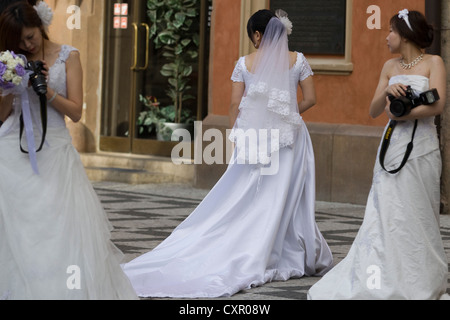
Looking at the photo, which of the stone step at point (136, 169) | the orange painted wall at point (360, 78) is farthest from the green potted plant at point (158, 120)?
the orange painted wall at point (360, 78)

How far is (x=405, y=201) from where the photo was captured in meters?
6.56

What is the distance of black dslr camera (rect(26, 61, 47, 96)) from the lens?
5.72m

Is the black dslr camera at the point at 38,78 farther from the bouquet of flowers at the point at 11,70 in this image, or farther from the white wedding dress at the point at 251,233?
the white wedding dress at the point at 251,233

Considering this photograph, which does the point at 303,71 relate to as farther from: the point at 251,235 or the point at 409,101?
the point at 409,101

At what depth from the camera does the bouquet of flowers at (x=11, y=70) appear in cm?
568

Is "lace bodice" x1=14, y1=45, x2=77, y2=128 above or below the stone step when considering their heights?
above

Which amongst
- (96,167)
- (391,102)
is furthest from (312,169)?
(96,167)

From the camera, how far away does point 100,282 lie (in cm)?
576

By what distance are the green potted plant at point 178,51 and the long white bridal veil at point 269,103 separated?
7261 millimetres

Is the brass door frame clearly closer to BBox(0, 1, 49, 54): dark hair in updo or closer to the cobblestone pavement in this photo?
the cobblestone pavement

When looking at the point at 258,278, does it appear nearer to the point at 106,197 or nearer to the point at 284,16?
the point at 284,16

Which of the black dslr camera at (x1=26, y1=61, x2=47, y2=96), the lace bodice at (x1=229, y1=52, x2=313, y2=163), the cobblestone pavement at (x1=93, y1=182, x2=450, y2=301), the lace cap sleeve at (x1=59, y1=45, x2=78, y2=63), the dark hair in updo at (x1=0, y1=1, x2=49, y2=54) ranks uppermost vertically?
the dark hair in updo at (x1=0, y1=1, x2=49, y2=54)

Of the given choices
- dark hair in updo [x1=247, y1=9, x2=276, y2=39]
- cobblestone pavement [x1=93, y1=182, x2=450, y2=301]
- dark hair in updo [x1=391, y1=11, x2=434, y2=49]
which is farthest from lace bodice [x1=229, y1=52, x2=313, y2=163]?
dark hair in updo [x1=391, y1=11, x2=434, y2=49]

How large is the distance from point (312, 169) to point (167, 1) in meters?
7.86
